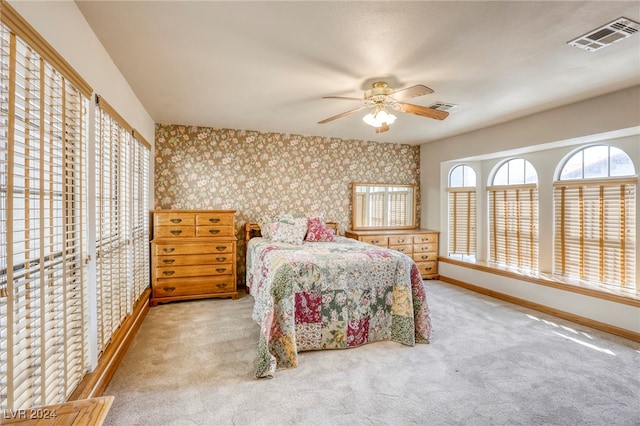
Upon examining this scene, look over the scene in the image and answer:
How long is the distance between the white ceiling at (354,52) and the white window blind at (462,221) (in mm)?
1897

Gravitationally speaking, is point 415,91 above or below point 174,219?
above

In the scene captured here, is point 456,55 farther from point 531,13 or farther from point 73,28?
point 73,28

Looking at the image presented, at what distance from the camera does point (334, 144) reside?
17.4 feet

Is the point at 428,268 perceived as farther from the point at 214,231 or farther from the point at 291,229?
the point at 214,231

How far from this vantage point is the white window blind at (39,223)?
1156 millimetres

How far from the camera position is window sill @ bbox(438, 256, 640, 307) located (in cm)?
312

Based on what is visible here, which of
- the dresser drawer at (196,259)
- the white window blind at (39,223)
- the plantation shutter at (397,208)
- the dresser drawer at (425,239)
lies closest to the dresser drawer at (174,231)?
the dresser drawer at (196,259)

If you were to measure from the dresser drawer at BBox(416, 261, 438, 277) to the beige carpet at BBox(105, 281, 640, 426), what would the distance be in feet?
6.81

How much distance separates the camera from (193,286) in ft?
13.4

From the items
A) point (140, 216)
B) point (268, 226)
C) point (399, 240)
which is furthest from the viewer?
point (399, 240)

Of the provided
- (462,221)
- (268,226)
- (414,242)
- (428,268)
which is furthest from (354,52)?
(428,268)

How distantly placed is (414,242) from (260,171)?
2907 millimetres

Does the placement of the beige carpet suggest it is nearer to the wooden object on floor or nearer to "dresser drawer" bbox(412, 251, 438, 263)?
the wooden object on floor

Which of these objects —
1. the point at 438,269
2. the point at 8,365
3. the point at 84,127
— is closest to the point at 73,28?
the point at 84,127
